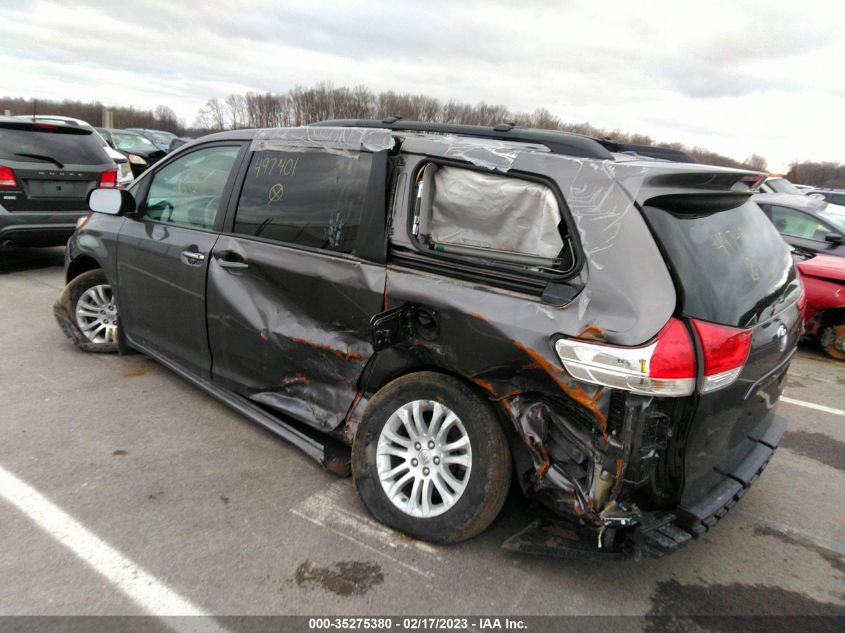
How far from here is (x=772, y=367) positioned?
264 cm

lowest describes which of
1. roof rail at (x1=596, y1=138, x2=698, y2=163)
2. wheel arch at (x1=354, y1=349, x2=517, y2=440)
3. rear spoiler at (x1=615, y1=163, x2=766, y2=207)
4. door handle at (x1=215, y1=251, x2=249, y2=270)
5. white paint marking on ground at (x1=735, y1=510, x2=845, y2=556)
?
white paint marking on ground at (x1=735, y1=510, x2=845, y2=556)

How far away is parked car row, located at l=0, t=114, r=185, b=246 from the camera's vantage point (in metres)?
6.80

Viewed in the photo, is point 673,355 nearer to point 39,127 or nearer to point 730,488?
point 730,488

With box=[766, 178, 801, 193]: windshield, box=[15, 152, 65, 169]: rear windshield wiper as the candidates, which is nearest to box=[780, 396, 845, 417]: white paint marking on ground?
box=[15, 152, 65, 169]: rear windshield wiper

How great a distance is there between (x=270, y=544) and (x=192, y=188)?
2.38m

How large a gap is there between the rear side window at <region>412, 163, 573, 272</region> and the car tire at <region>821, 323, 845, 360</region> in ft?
18.3

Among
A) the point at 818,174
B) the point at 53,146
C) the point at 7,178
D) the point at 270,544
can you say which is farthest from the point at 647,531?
the point at 818,174

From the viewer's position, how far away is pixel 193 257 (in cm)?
360

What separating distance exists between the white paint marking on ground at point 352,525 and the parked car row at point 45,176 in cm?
584

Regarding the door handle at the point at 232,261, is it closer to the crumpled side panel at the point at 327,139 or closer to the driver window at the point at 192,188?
the driver window at the point at 192,188

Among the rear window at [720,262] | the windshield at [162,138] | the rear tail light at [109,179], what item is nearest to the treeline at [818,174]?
the windshield at [162,138]

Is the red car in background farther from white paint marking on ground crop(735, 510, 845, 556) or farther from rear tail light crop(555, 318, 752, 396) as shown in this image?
rear tail light crop(555, 318, 752, 396)

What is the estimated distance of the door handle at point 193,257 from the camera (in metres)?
3.56

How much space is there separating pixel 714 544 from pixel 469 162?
2196 mm
